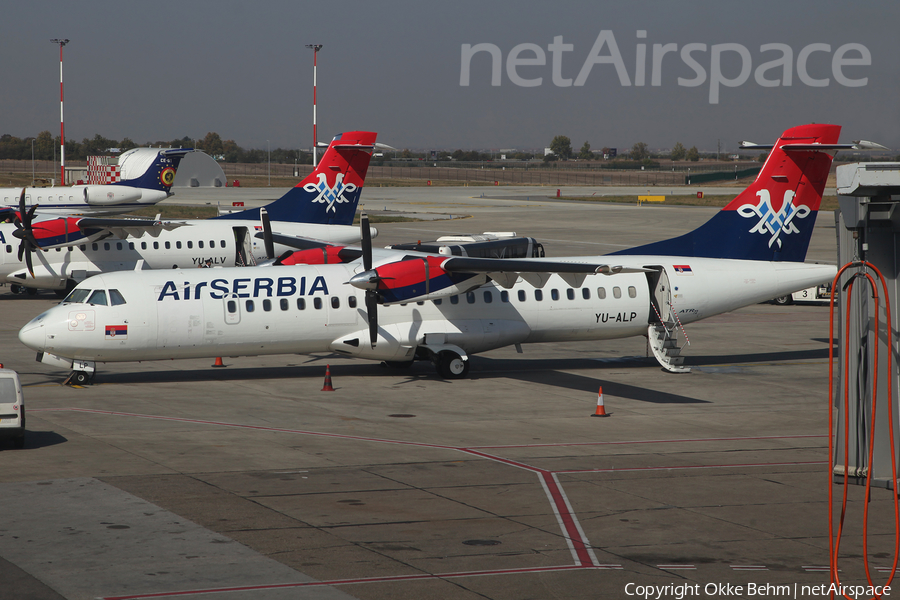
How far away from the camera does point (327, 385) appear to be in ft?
75.9

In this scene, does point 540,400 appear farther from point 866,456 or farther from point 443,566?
point 866,456

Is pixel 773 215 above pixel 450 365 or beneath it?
above

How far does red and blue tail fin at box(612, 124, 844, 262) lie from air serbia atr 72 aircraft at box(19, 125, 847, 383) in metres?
0.03

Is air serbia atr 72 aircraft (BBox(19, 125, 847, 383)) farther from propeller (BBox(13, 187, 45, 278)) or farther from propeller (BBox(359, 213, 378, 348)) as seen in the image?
propeller (BBox(13, 187, 45, 278))

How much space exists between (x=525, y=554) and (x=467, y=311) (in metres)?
13.3

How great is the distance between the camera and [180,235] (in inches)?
1526

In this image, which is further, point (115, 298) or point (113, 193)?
point (113, 193)

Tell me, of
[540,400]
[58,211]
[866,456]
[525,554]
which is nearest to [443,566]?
[525,554]

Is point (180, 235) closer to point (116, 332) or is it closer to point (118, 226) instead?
point (118, 226)

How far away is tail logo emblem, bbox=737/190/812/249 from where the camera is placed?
2689 centimetres

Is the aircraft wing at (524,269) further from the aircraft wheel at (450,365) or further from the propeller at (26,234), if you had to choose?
the propeller at (26,234)

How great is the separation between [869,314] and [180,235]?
34.4 m

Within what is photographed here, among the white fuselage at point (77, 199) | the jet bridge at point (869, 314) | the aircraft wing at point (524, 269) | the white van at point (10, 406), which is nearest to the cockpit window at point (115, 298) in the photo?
the white van at point (10, 406)

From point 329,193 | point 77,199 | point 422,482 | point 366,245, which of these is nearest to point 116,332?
point 366,245
